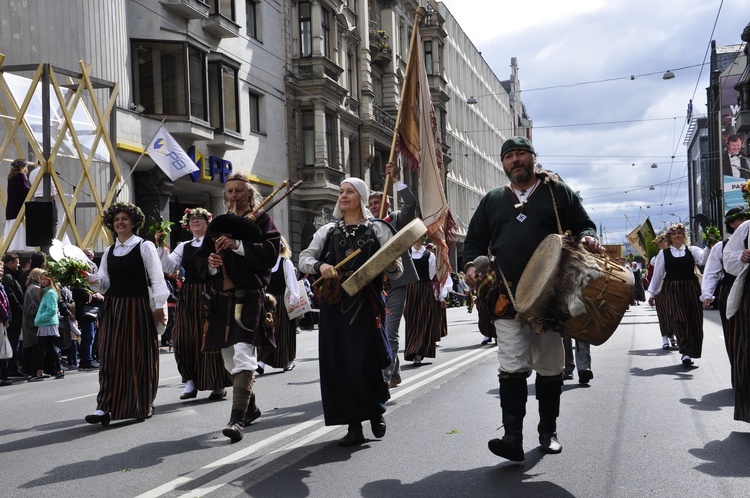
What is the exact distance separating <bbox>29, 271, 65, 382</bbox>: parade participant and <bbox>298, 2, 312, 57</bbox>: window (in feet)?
71.3

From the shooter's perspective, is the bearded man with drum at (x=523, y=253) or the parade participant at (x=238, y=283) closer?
the bearded man with drum at (x=523, y=253)

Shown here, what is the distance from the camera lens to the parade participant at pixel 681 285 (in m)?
12.2

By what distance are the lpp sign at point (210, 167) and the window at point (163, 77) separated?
1.23 meters

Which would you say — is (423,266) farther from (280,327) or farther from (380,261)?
(380,261)

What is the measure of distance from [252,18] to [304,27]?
372 centimetres

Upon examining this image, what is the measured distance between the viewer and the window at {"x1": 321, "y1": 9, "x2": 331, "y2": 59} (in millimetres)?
34719

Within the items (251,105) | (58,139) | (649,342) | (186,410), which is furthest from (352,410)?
(251,105)

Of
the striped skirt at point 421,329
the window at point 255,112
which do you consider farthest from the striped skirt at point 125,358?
the window at point 255,112

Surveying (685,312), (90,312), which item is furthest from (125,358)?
(685,312)

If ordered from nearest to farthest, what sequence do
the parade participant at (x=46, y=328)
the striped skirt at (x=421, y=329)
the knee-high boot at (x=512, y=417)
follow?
the knee-high boot at (x=512, y=417) < the striped skirt at (x=421, y=329) < the parade participant at (x=46, y=328)

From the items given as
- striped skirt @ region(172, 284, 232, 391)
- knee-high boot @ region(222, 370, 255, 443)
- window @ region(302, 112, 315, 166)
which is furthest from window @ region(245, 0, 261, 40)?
knee-high boot @ region(222, 370, 255, 443)

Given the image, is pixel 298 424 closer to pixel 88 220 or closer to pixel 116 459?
pixel 116 459

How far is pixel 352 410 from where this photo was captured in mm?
6488

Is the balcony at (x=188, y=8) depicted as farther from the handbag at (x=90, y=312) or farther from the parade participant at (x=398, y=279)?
the parade participant at (x=398, y=279)
